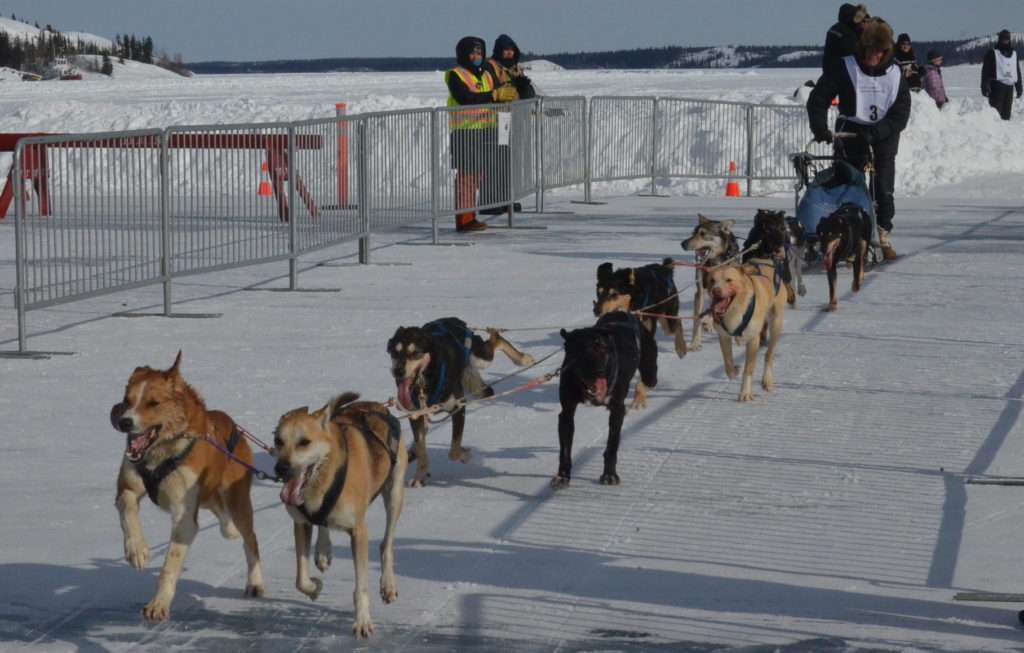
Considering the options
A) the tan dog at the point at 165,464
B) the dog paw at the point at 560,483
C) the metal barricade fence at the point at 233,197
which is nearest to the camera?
the tan dog at the point at 165,464

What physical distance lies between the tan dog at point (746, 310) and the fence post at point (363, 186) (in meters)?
5.59

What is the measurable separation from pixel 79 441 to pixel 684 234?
985cm

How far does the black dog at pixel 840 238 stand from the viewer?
1055 centimetres

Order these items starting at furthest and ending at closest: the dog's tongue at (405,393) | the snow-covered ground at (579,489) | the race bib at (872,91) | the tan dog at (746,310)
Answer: the race bib at (872,91), the tan dog at (746,310), the dog's tongue at (405,393), the snow-covered ground at (579,489)

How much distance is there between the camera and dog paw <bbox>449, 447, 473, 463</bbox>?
6.47m

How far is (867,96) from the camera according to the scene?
12.7m

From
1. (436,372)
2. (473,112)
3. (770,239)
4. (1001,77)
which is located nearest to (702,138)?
(1001,77)

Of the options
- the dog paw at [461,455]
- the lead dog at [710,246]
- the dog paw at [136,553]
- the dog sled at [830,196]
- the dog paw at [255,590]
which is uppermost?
the dog sled at [830,196]

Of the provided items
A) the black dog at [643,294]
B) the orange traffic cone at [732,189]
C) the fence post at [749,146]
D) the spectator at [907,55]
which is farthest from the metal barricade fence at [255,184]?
the spectator at [907,55]

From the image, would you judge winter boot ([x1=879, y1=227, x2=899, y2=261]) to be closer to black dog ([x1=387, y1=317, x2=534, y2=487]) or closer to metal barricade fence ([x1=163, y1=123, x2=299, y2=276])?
metal barricade fence ([x1=163, y1=123, x2=299, y2=276])

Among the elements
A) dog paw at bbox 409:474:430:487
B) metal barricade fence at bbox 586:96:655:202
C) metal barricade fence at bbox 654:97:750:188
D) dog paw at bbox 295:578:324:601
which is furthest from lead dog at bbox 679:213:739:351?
metal barricade fence at bbox 654:97:750:188

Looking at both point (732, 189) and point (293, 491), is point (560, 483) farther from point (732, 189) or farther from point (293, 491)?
point (732, 189)

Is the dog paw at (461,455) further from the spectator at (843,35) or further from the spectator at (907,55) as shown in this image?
the spectator at (907,55)

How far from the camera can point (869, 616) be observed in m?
4.61
